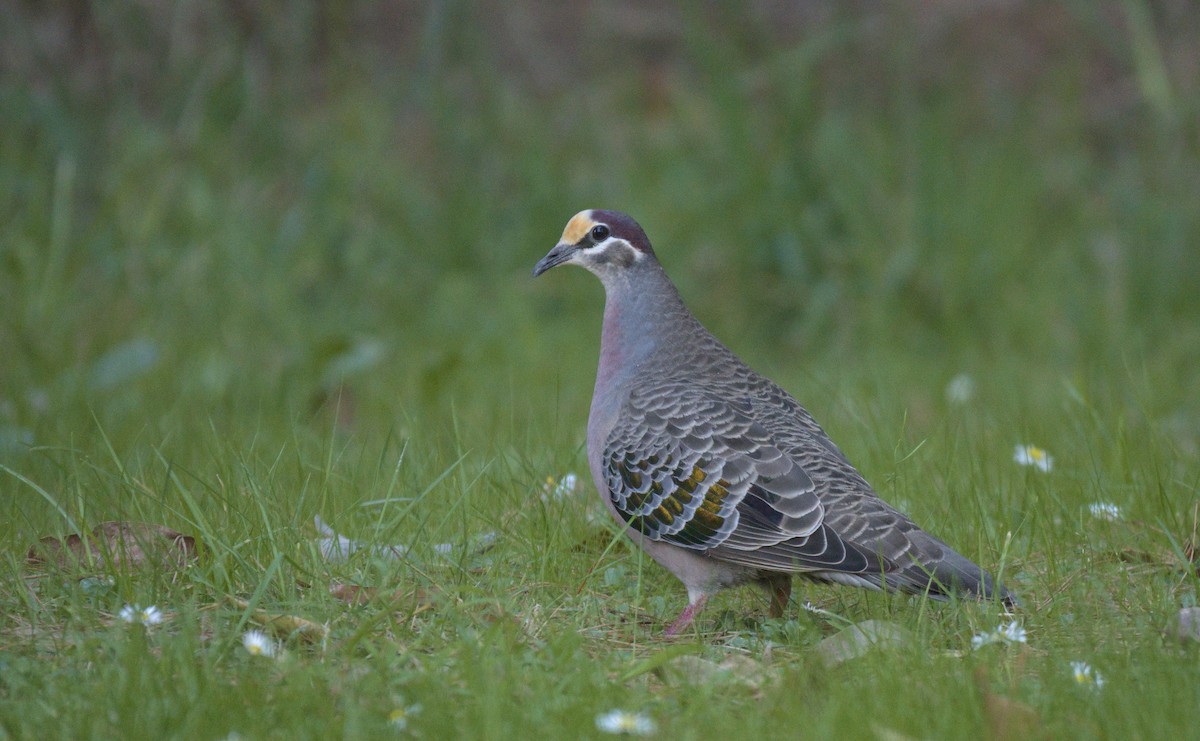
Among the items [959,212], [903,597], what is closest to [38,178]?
[959,212]

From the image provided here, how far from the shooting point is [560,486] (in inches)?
173

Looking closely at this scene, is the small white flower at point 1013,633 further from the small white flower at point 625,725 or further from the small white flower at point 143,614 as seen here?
the small white flower at point 143,614

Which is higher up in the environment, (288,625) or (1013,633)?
(1013,633)

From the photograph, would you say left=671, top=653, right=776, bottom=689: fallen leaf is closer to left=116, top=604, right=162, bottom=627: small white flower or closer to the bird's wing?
the bird's wing

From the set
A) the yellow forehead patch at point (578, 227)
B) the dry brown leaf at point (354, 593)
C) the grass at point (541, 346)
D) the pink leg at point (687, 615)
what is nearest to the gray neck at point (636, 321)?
the yellow forehead patch at point (578, 227)

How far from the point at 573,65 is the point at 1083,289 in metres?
4.37

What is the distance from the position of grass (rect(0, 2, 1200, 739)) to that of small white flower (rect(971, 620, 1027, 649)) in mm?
43

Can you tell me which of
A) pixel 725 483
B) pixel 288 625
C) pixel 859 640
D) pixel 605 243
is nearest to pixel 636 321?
pixel 605 243

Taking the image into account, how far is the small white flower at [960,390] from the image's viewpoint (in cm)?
635

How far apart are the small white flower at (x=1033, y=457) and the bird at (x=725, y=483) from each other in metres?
0.91

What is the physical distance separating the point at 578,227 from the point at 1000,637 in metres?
2.17

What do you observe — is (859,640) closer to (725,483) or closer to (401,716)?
(725,483)

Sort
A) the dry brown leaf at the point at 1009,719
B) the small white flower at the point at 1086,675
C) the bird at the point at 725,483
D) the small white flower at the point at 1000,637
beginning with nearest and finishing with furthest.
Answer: the dry brown leaf at the point at 1009,719 → the small white flower at the point at 1086,675 → the small white flower at the point at 1000,637 → the bird at the point at 725,483

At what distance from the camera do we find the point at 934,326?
790cm
